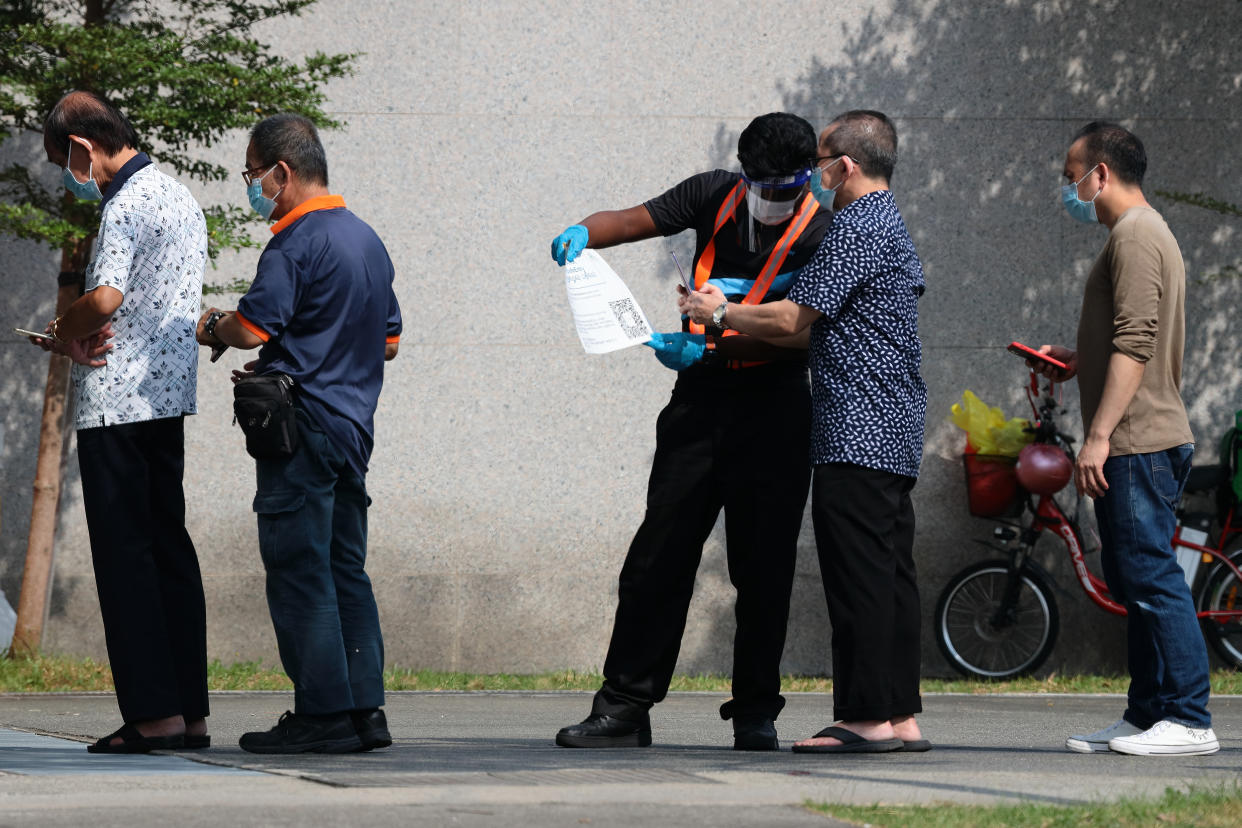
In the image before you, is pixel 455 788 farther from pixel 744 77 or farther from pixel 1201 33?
pixel 1201 33

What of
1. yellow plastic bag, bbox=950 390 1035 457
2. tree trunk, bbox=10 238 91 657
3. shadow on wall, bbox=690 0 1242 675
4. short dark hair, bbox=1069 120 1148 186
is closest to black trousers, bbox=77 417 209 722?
short dark hair, bbox=1069 120 1148 186

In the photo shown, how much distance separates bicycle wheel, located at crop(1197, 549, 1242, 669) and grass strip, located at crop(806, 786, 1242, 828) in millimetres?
5368

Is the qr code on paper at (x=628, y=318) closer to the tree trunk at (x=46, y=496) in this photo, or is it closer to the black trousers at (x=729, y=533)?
the black trousers at (x=729, y=533)

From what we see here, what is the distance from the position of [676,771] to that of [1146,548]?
170 cm

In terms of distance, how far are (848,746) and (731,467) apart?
34.4 inches

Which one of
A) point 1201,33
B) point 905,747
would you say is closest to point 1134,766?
point 905,747

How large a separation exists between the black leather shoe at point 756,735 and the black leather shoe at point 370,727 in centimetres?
105

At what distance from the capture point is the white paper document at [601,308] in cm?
467

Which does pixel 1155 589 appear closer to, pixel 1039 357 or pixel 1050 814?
pixel 1039 357

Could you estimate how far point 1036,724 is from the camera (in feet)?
21.2

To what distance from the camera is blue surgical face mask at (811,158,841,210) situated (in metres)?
4.75

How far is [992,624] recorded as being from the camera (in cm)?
873

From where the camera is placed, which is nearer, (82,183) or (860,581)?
(860,581)

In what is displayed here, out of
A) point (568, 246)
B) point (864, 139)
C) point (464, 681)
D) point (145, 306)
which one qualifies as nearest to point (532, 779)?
point (568, 246)
